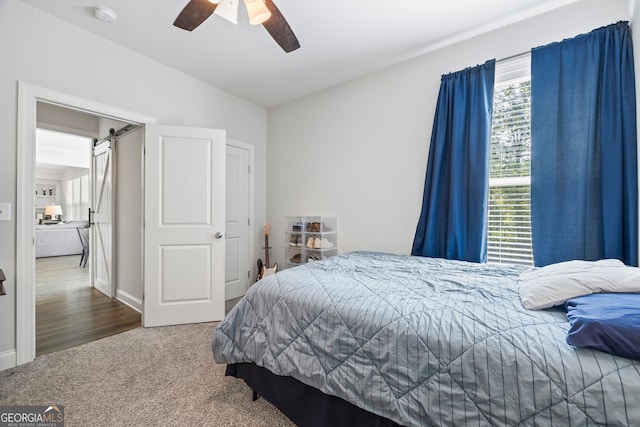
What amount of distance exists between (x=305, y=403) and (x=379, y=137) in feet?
8.22

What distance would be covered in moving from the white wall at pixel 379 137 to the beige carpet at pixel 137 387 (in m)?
1.88

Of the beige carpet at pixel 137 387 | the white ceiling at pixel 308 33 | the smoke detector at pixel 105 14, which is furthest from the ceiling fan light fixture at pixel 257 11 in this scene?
the beige carpet at pixel 137 387

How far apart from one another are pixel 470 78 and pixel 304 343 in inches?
98.6

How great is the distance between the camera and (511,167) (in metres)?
2.31

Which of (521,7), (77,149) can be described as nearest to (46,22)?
(521,7)

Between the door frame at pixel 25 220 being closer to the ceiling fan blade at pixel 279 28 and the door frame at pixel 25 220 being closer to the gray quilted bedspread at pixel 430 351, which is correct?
the gray quilted bedspread at pixel 430 351

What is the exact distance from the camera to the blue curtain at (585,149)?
5.82ft

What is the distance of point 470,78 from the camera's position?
2.37m

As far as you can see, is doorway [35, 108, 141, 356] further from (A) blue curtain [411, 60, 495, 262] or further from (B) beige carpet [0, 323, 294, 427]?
(A) blue curtain [411, 60, 495, 262]

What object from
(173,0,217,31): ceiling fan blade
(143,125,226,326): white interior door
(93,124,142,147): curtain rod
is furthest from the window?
(93,124,142,147): curtain rod

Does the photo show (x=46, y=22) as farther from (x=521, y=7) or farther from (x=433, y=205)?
(x=521, y=7)

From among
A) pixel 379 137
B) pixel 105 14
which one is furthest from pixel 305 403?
pixel 105 14

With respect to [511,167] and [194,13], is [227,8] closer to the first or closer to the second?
[194,13]

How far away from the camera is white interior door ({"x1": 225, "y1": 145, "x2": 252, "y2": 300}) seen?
11.8 ft
